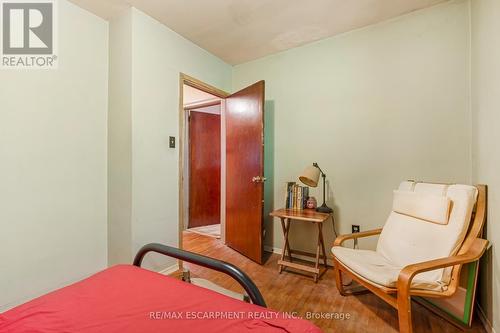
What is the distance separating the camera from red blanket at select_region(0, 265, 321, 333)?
2.53ft

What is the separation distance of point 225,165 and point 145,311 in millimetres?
2509

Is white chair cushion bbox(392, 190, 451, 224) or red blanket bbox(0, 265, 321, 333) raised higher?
white chair cushion bbox(392, 190, 451, 224)

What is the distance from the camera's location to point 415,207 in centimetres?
185

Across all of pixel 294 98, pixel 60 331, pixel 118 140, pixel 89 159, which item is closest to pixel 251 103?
pixel 294 98

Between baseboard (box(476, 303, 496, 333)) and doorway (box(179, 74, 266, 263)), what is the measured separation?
5.83 feet

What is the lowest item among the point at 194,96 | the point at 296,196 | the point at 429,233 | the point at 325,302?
the point at 325,302

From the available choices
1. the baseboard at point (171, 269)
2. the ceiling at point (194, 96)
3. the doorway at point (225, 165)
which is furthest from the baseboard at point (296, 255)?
the ceiling at point (194, 96)

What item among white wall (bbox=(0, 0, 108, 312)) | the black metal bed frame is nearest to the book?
the black metal bed frame

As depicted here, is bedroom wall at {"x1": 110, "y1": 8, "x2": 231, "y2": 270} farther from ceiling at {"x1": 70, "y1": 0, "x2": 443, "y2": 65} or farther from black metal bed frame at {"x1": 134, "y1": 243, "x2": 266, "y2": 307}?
black metal bed frame at {"x1": 134, "y1": 243, "x2": 266, "y2": 307}

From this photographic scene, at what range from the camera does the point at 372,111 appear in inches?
93.6

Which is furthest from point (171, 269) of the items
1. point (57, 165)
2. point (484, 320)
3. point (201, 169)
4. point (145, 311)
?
point (484, 320)

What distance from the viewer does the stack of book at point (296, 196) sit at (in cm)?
263

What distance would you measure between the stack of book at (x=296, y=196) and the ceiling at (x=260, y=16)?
5.44 ft

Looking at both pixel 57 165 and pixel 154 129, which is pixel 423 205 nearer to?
pixel 154 129
